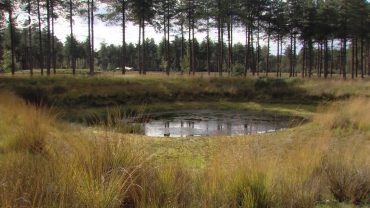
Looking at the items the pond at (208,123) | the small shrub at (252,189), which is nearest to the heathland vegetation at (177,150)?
the small shrub at (252,189)

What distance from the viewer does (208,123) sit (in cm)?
1509

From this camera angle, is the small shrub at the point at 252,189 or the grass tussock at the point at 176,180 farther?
the small shrub at the point at 252,189

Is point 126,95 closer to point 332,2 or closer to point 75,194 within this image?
point 75,194

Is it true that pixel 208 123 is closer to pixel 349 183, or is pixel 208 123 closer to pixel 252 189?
pixel 349 183

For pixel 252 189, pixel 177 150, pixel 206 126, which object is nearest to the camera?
pixel 252 189

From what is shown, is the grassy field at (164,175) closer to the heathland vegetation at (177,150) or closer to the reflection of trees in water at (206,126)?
the heathland vegetation at (177,150)

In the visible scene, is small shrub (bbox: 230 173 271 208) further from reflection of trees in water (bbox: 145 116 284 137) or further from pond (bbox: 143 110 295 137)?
reflection of trees in water (bbox: 145 116 284 137)

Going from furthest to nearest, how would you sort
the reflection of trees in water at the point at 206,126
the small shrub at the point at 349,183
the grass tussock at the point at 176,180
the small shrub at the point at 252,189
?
the reflection of trees in water at the point at 206,126, the small shrub at the point at 349,183, the small shrub at the point at 252,189, the grass tussock at the point at 176,180

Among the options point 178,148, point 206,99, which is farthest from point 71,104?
point 178,148

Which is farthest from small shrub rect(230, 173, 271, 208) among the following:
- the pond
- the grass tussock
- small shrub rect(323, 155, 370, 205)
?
the pond

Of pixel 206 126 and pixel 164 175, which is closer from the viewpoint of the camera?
pixel 164 175

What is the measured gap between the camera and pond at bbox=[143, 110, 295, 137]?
1266 cm

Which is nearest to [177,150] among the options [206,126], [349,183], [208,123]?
[349,183]

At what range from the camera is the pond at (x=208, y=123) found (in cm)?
1266
